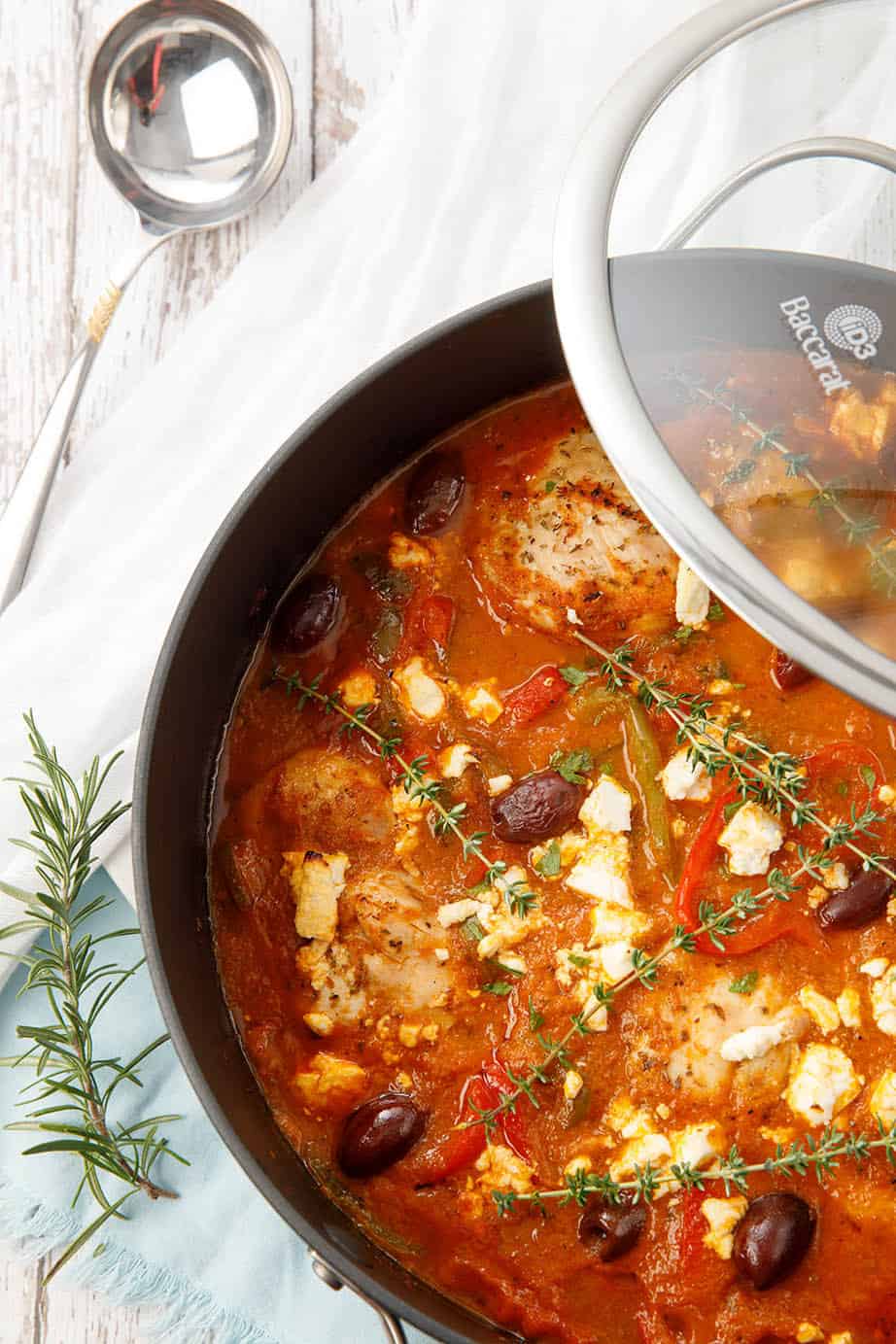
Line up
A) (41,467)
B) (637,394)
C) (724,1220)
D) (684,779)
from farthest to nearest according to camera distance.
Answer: (41,467) → (684,779) → (724,1220) → (637,394)

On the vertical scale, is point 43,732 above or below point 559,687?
above

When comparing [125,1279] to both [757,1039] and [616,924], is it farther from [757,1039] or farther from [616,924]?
[757,1039]

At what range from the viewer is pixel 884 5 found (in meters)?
2.67

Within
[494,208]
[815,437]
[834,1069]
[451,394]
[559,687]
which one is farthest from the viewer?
[494,208]

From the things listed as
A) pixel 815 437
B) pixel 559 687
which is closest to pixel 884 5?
pixel 815 437

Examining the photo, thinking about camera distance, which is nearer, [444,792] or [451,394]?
[444,792]

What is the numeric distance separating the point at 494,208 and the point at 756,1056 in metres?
2.28

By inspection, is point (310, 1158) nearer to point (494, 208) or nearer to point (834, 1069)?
point (834, 1069)

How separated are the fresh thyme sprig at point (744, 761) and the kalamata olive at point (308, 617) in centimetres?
68

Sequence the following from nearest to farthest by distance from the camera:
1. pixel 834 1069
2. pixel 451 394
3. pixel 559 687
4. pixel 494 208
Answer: pixel 834 1069 → pixel 559 687 → pixel 451 394 → pixel 494 208

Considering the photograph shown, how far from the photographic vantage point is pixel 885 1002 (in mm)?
2865

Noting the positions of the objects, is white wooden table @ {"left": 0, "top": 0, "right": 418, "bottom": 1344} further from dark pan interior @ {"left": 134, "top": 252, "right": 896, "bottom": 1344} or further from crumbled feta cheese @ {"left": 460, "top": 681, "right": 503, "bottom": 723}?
crumbled feta cheese @ {"left": 460, "top": 681, "right": 503, "bottom": 723}

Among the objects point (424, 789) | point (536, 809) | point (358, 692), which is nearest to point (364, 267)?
point (358, 692)

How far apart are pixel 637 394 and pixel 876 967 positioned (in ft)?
4.93
